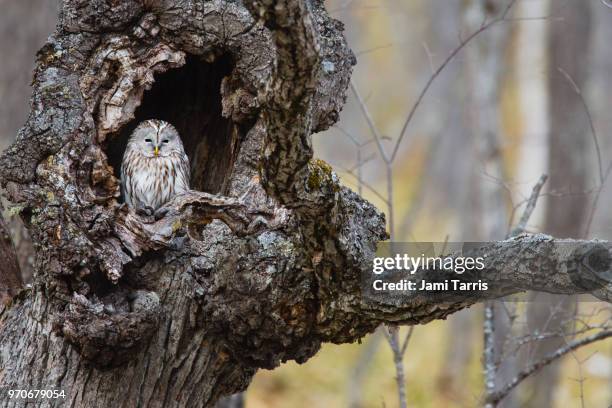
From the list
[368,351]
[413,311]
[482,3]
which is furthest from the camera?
[368,351]

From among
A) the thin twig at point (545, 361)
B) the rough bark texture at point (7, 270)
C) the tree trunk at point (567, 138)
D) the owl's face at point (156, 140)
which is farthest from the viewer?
the tree trunk at point (567, 138)

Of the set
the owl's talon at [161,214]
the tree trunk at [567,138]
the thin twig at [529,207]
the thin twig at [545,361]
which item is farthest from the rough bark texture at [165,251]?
the tree trunk at [567,138]

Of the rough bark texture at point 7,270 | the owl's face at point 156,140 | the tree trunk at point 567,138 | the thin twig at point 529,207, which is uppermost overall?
the tree trunk at point 567,138

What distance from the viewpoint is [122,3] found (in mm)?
4535

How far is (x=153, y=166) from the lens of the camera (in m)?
5.91

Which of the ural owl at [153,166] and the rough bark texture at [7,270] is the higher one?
the ural owl at [153,166]

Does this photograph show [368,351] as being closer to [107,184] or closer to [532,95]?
[532,95]

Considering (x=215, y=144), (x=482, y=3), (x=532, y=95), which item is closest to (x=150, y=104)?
(x=215, y=144)

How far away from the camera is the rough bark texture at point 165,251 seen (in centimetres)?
409

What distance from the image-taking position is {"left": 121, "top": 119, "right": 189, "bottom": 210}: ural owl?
5.85 metres

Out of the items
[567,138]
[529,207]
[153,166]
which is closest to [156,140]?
[153,166]

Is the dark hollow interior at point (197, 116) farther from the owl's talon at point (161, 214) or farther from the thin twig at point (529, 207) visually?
the thin twig at point (529, 207)

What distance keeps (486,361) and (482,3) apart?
182 inches

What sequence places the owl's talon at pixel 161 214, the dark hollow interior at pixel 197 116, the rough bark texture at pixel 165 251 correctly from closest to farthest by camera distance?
the rough bark texture at pixel 165 251 < the owl's talon at pixel 161 214 < the dark hollow interior at pixel 197 116
